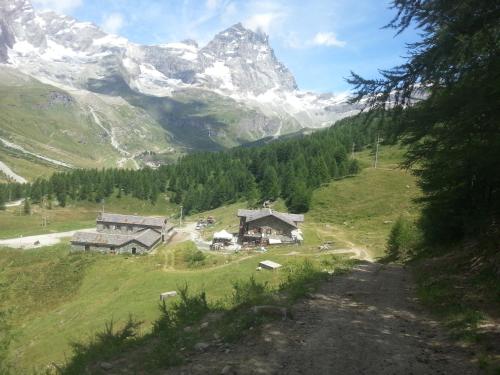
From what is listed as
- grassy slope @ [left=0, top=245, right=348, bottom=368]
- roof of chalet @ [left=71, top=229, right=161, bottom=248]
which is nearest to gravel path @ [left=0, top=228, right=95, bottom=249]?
roof of chalet @ [left=71, top=229, right=161, bottom=248]

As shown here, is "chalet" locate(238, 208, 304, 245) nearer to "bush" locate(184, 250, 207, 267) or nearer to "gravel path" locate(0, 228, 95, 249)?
"bush" locate(184, 250, 207, 267)

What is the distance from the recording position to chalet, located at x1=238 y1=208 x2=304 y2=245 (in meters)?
74.6

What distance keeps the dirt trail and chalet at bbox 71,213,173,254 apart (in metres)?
73.3

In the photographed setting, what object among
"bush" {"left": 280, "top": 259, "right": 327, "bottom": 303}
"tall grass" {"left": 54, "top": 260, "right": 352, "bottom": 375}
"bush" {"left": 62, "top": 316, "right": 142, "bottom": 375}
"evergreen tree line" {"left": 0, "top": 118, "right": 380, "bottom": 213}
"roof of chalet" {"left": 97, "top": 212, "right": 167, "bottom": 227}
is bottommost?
"bush" {"left": 62, "top": 316, "right": 142, "bottom": 375}

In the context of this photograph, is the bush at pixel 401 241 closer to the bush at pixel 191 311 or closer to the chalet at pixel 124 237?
the bush at pixel 191 311

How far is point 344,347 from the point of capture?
10102 millimetres

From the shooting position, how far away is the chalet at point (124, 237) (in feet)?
268

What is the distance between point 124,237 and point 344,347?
3135 inches

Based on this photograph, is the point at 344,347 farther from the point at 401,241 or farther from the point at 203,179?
the point at 203,179

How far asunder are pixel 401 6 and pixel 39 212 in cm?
14469

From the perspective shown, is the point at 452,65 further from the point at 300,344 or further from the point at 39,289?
the point at 39,289

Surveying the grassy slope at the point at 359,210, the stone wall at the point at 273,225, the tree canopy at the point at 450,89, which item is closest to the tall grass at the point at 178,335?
the tree canopy at the point at 450,89

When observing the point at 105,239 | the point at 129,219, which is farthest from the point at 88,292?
the point at 129,219

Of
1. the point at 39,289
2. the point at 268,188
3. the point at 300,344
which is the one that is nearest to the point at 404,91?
the point at 300,344
